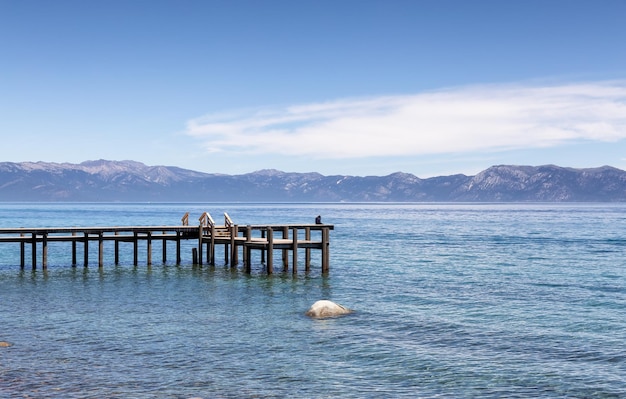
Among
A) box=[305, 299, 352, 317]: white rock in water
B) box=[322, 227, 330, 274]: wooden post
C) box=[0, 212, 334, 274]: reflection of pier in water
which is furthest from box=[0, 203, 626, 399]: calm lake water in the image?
box=[0, 212, 334, 274]: reflection of pier in water

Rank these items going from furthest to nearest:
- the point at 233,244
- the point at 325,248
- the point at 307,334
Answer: the point at 233,244
the point at 325,248
the point at 307,334

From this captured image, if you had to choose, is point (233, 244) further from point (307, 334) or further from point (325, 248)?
point (307, 334)

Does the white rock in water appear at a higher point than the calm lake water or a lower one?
higher

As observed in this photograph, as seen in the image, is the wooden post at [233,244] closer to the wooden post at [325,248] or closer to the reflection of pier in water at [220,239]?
the reflection of pier in water at [220,239]

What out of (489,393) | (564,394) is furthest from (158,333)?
(564,394)

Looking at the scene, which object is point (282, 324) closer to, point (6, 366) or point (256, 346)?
Answer: point (256, 346)

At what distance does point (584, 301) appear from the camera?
115 ft

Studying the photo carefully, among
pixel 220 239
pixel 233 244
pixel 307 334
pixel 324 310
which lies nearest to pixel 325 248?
pixel 233 244

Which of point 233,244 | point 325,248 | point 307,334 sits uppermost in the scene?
point 233,244

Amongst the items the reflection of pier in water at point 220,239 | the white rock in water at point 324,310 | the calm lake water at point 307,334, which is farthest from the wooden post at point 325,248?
the white rock in water at point 324,310

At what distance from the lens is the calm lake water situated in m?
19.2

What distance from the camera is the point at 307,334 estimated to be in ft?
84.5

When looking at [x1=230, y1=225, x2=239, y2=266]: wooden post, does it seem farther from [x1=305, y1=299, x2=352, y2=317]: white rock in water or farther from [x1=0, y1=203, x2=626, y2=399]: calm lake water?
[x1=305, y1=299, x2=352, y2=317]: white rock in water

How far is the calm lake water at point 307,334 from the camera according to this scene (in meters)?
19.2
